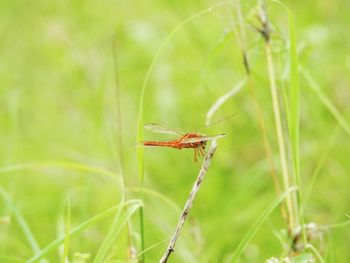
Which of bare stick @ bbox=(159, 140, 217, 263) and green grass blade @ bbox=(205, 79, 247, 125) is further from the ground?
green grass blade @ bbox=(205, 79, 247, 125)

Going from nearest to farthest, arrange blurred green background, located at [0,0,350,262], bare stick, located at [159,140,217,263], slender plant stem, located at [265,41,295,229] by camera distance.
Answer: bare stick, located at [159,140,217,263], slender plant stem, located at [265,41,295,229], blurred green background, located at [0,0,350,262]

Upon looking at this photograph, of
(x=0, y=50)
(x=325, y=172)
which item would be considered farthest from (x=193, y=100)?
(x=0, y=50)

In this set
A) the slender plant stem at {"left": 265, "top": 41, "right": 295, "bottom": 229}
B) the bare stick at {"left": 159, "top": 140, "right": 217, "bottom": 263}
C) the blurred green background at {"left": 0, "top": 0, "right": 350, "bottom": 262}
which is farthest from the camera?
the blurred green background at {"left": 0, "top": 0, "right": 350, "bottom": 262}

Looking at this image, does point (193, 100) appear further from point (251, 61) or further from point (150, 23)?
point (251, 61)

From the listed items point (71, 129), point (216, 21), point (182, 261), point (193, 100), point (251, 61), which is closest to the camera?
point (251, 61)

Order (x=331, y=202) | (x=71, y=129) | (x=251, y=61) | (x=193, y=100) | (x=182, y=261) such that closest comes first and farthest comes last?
(x=251, y=61) → (x=182, y=261) → (x=331, y=202) → (x=193, y=100) → (x=71, y=129)

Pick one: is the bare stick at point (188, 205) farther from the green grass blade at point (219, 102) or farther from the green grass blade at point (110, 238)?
the green grass blade at point (219, 102)

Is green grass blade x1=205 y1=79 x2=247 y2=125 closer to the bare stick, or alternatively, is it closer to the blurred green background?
the blurred green background

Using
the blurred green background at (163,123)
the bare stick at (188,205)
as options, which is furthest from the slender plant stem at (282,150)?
the bare stick at (188,205)

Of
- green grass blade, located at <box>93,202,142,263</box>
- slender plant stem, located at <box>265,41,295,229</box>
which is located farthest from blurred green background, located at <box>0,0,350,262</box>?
green grass blade, located at <box>93,202,142,263</box>
